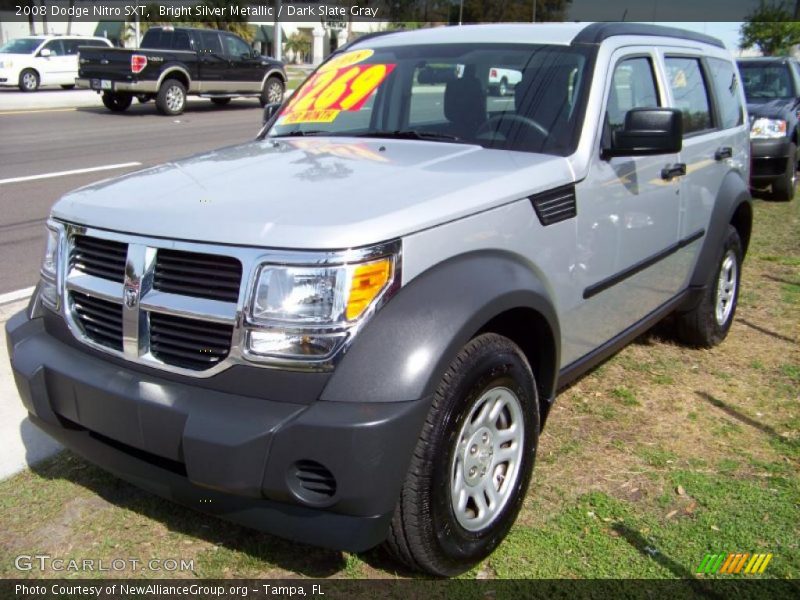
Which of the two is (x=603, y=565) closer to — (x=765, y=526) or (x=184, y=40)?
(x=765, y=526)

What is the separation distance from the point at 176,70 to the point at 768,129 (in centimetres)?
1392

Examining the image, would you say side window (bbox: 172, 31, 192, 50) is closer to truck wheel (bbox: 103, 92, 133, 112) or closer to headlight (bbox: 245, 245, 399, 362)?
truck wheel (bbox: 103, 92, 133, 112)

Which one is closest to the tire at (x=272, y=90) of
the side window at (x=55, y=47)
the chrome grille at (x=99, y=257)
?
the side window at (x=55, y=47)

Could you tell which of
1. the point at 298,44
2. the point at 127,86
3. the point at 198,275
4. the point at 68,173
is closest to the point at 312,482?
the point at 198,275

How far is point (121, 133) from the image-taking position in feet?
49.4

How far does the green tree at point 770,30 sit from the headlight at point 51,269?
25.1m

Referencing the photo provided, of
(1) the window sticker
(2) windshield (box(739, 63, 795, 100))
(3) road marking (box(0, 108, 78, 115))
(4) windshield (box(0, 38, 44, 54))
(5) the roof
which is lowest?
(3) road marking (box(0, 108, 78, 115))

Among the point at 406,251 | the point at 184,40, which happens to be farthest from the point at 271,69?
the point at 406,251

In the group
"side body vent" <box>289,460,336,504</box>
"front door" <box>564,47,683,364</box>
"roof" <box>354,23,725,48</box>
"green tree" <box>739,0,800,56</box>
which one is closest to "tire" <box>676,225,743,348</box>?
"front door" <box>564,47,683,364</box>

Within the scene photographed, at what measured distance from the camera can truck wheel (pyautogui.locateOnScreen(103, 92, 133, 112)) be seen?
1919 cm

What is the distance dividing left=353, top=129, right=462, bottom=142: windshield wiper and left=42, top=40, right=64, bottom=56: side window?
2393 centimetres

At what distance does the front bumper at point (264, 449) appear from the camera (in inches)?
88.4

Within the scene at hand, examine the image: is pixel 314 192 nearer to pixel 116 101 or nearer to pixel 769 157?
pixel 769 157

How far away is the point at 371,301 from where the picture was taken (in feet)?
7.77
